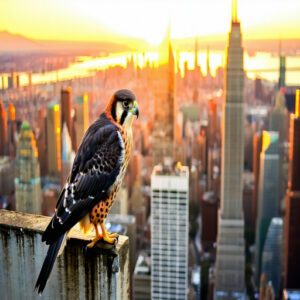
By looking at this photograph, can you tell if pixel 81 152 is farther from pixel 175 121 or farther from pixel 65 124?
pixel 175 121

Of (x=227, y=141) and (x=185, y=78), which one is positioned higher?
(x=185, y=78)

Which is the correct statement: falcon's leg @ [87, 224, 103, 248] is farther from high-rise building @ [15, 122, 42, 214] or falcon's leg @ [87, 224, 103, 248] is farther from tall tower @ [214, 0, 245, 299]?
tall tower @ [214, 0, 245, 299]

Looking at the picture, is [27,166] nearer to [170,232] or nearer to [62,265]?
[170,232]

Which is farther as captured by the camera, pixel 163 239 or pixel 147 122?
pixel 147 122

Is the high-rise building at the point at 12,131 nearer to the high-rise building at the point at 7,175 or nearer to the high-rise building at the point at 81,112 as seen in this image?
the high-rise building at the point at 7,175

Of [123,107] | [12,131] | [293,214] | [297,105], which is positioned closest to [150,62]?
[12,131]

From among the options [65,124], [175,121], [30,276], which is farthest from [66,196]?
[175,121]

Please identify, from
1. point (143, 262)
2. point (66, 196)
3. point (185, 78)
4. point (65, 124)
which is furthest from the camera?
point (185, 78)

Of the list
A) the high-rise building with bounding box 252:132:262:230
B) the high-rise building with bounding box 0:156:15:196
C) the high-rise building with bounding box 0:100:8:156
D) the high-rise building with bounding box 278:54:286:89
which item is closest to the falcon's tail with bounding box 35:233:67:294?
the high-rise building with bounding box 278:54:286:89
